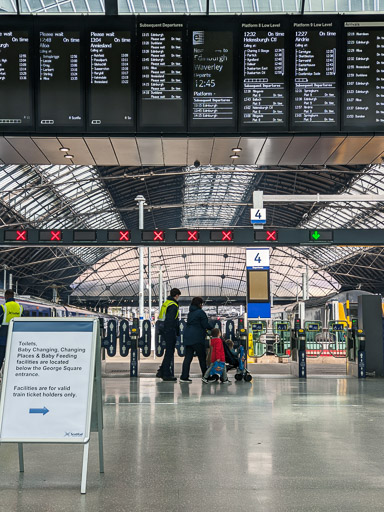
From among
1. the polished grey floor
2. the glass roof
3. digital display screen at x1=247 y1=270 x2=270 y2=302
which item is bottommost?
the polished grey floor

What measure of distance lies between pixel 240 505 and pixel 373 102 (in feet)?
22.1

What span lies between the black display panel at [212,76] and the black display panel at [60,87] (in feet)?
5.01

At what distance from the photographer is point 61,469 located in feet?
17.0

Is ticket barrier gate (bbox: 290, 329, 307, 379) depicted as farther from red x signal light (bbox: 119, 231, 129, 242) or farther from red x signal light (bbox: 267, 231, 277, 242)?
red x signal light (bbox: 119, 231, 129, 242)

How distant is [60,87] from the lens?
9250 mm

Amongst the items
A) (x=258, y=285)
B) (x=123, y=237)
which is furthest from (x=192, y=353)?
(x=258, y=285)

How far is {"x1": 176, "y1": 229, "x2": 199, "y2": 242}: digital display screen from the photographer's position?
1647cm

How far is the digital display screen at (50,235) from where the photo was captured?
1639 centimetres

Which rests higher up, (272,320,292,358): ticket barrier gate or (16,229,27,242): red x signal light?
(16,229,27,242): red x signal light

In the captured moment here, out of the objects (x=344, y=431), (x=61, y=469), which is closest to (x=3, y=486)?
(x=61, y=469)

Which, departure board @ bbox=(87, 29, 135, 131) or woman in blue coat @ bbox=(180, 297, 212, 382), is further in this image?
woman in blue coat @ bbox=(180, 297, 212, 382)

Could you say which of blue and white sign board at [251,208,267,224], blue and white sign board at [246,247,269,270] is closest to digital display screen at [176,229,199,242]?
blue and white sign board at [251,208,267,224]

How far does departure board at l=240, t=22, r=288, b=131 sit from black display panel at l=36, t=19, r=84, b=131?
7.32 feet

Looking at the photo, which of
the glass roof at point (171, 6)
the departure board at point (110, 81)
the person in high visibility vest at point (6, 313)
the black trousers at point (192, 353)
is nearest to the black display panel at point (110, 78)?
the departure board at point (110, 81)
